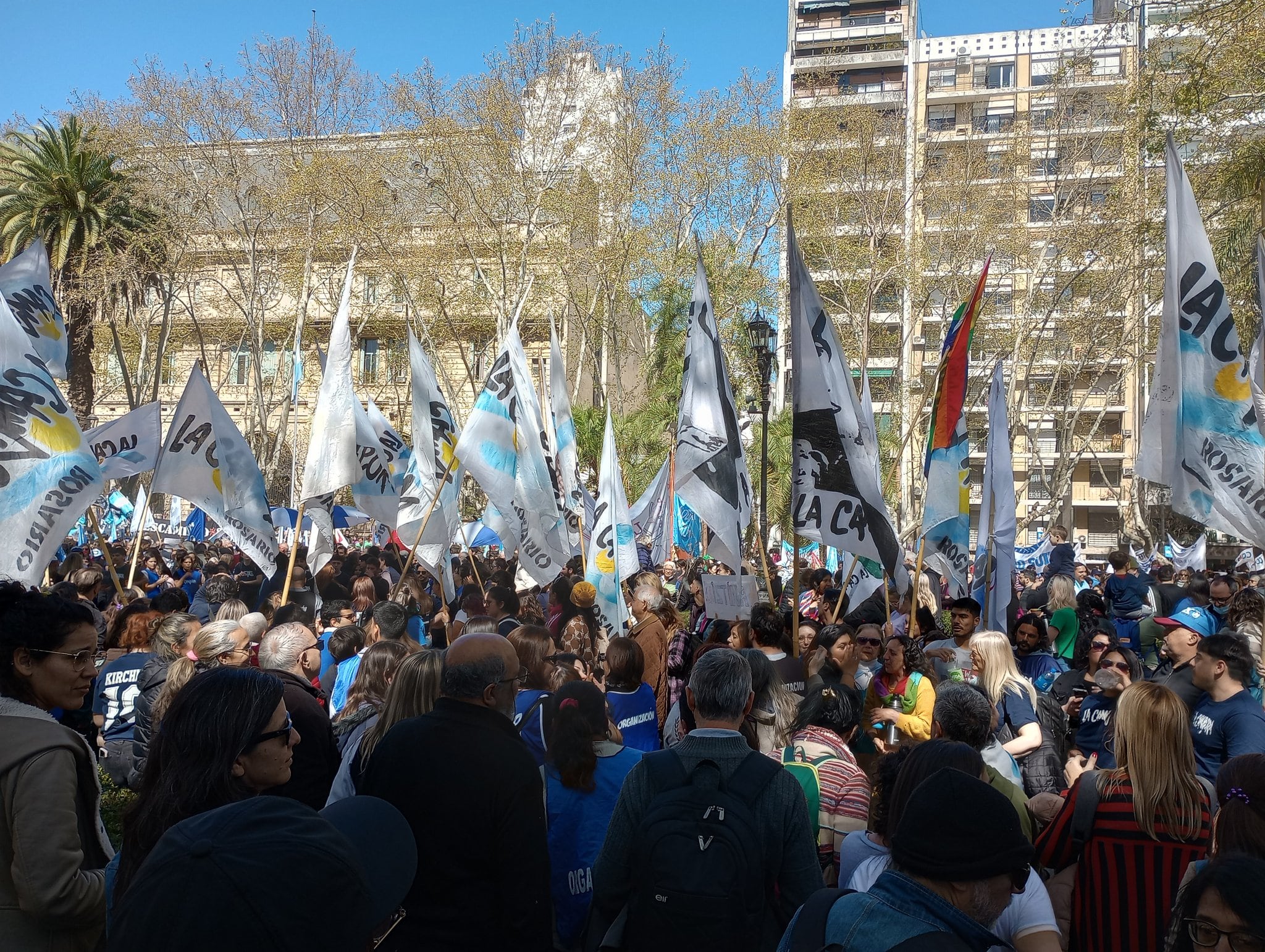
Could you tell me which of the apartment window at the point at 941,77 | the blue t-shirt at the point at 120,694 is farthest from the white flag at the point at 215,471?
the apartment window at the point at 941,77

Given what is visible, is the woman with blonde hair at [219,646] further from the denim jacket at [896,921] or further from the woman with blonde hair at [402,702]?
the denim jacket at [896,921]

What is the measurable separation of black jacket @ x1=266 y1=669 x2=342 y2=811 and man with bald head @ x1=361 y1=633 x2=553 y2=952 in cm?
70

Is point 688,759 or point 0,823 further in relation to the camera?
point 688,759

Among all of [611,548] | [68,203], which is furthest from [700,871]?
[68,203]

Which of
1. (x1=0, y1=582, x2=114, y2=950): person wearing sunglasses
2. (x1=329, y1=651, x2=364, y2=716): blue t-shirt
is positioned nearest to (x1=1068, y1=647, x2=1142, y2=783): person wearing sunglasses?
(x1=329, y1=651, x2=364, y2=716): blue t-shirt

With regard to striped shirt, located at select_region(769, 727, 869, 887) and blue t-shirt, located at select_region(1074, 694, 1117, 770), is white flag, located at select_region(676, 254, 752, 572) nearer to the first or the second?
blue t-shirt, located at select_region(1074, 694, 1117, 770)

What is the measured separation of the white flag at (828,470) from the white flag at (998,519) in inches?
50.2

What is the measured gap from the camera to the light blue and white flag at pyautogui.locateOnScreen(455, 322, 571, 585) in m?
9.71

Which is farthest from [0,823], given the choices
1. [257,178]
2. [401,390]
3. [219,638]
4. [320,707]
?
[401,390]

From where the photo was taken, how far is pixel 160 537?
1062 inches

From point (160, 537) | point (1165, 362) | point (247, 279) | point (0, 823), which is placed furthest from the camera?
point (247, 279)

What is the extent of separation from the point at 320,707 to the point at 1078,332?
94.7 ft

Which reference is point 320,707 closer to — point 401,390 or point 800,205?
point 800,205

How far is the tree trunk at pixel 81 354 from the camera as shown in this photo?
27.5 m
